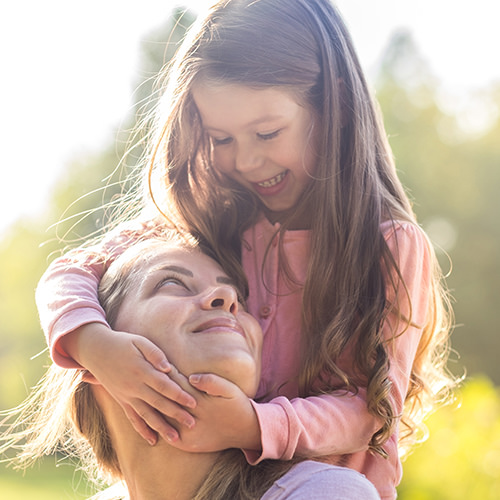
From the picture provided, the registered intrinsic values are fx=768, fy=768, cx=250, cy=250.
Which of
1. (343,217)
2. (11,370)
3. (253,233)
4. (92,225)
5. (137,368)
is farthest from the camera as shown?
(11,370)

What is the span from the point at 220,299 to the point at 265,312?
340 millimetres

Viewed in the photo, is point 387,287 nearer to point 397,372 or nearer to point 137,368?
point 397,372

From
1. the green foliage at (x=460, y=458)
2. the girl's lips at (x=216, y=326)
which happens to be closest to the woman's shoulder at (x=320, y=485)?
the girl's lips at (x=216, y=326)

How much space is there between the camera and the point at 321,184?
2264 mm

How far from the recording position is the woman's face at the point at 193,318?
1855mm

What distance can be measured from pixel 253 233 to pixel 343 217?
35 cm

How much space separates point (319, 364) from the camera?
210 cm

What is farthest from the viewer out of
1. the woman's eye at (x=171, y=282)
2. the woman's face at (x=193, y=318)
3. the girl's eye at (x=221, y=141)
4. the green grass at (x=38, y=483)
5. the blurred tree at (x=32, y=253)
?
the blurred tree at (x=32, y=253)

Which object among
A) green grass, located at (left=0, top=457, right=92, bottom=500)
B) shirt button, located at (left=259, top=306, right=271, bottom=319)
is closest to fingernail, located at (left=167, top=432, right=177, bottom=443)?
shirt button, located at (left=259, top=306, right=271, bottom=319)

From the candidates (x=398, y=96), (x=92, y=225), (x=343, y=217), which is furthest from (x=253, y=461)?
(x=398, y=96)

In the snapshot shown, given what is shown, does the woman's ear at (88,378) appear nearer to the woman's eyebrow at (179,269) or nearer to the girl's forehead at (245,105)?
the woman's eyebrow at (179,269)

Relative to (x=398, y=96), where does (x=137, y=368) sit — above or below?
above

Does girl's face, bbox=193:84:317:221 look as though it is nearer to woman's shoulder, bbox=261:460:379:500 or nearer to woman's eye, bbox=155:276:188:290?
woman's eye, bbox=155:276:188:290

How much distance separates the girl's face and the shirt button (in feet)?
1.16
